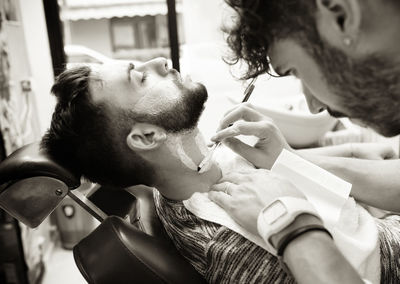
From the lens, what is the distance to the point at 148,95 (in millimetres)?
1281

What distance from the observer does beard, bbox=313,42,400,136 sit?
811 mm

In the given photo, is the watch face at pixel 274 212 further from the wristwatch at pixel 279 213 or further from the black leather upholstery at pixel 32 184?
the black leather upholstery at pixel 32 184

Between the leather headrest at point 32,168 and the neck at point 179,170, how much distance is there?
1.04 ft

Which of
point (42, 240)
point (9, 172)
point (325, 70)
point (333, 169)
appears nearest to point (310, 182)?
point (333, 169)

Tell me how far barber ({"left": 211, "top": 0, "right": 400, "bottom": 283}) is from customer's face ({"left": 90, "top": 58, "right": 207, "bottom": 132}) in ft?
0.96

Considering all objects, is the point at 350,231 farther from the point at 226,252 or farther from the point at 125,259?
the point at 125,259

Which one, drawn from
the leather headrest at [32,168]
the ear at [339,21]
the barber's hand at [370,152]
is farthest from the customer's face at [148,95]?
the barber's hand at [370,152]

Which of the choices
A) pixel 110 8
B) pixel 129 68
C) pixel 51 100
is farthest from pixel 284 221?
pixel 110 8

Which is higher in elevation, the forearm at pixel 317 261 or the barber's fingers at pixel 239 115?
the barber's fingers at pixel 239 115

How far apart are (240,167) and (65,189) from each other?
2.11 feet

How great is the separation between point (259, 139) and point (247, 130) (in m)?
0.12

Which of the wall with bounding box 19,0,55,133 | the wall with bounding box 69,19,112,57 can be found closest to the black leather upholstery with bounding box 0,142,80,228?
the wall with bounding box 19,0,55,133

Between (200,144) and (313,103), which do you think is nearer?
(313,103)

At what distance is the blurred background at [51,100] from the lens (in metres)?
2.22
